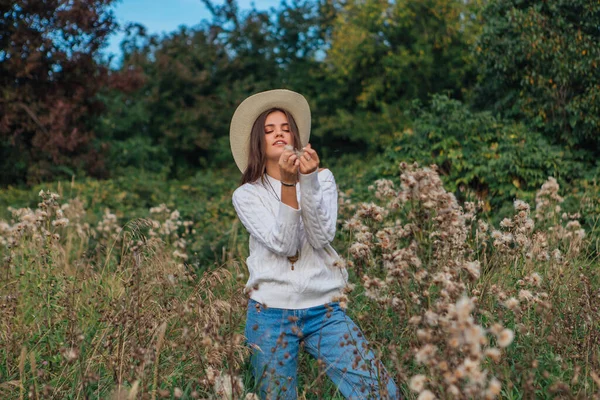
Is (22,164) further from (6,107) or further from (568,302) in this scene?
(568,302)

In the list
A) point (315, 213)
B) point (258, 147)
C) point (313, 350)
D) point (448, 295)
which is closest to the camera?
point (448, 295)

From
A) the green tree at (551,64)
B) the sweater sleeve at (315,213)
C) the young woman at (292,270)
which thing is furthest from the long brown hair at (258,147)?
the green tree at (551,64)

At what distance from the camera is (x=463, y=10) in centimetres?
1539

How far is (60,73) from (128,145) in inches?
162

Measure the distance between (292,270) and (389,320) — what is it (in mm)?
515

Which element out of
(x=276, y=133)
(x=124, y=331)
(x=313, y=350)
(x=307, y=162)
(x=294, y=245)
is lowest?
(x=313, y=350)

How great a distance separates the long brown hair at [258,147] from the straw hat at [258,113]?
35 mm

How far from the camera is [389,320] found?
2.81m

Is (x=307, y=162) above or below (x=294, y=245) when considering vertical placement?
above

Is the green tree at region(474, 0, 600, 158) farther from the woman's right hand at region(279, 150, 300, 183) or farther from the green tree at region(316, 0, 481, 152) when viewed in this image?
the green tree at region(316, 0, 481, 152)

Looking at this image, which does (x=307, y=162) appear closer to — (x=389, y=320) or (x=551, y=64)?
(x=389, y=320)

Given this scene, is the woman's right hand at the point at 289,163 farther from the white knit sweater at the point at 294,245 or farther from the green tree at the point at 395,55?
the green tree at the point at 395,55

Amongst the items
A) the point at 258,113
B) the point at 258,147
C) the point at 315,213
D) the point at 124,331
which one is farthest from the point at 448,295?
the point at 258,113

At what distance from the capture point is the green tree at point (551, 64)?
7.52 m
